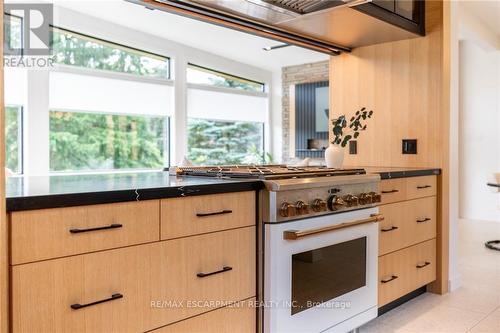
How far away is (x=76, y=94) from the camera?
242 inches

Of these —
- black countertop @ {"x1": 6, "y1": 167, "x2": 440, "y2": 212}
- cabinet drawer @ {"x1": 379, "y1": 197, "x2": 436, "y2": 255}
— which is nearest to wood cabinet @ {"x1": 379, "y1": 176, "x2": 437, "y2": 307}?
cabinet drawer @ {"x1": 379, "y1": 197, "x2": 436, "y2": 255}

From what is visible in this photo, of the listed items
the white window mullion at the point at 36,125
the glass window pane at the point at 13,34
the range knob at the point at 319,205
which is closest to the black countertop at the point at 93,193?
the range knob at the point at 319,205

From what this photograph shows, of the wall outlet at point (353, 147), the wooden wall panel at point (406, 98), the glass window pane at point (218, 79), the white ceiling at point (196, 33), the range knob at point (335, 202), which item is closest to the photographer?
the range knob at point (335, 202)

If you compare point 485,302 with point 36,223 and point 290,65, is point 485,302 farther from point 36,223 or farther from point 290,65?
point 290,65

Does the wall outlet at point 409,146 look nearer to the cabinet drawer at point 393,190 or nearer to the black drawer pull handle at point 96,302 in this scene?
the cabinet drawer at point 393,190

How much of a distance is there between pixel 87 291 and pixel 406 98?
265 cm

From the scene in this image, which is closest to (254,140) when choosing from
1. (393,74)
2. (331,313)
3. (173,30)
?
(173,30)

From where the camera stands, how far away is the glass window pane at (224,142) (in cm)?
783

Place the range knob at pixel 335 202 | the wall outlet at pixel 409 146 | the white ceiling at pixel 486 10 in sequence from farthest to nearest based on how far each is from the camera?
the white ceiling at pixel 486 10 < the wall outlet at pixel 409 146 < the range knob at pixel 335 202

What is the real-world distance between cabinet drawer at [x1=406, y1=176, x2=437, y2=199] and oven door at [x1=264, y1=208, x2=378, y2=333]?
1.81ft

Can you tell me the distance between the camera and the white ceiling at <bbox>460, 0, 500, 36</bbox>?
4.90 m

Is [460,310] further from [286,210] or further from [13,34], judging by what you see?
[13,34]

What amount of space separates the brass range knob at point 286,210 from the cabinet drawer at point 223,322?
0.38m

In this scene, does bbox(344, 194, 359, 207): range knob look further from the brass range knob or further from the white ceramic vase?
the white ceramic vase
